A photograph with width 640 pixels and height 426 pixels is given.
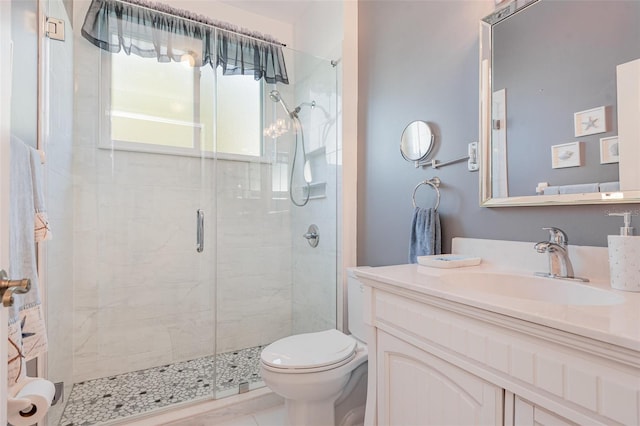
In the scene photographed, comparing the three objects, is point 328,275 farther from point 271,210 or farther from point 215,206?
point 215,206

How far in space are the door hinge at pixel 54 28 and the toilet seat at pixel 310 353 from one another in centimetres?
165

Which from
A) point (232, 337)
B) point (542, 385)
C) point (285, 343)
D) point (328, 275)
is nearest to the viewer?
point (542, 385)

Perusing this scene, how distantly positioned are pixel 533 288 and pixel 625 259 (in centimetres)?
26

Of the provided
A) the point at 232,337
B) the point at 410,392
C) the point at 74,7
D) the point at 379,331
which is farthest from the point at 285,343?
the point at 74,7

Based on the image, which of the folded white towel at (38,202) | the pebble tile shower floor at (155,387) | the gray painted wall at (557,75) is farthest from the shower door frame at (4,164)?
the gray painted wall at (557,75)

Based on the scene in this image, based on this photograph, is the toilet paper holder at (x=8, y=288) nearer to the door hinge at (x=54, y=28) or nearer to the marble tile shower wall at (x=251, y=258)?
the door hinge at (x=54, y=28)

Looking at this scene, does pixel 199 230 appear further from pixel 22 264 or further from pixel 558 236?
pixel 558 236

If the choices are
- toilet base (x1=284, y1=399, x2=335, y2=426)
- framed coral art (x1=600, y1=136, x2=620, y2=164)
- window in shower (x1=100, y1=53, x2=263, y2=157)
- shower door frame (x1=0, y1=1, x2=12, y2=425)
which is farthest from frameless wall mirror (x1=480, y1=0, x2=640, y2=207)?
window in shower (x1=100, y1=53, x2=263, y2=157)

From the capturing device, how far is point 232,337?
7.31 feet

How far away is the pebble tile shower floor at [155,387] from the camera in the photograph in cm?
165

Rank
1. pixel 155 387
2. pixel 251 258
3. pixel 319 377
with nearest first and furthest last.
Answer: pixel 319 377 < pixel 155 387 < pixel 251 258

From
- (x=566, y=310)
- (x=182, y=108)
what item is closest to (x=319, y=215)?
(x=182, y=108)

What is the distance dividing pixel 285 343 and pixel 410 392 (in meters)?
0.71

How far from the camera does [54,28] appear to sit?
142 centimetres
